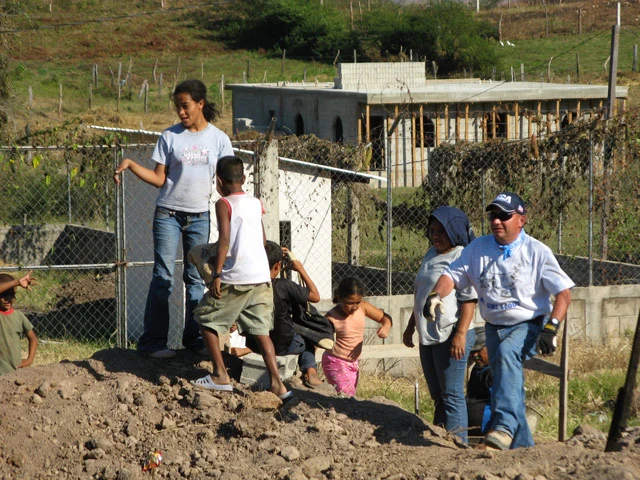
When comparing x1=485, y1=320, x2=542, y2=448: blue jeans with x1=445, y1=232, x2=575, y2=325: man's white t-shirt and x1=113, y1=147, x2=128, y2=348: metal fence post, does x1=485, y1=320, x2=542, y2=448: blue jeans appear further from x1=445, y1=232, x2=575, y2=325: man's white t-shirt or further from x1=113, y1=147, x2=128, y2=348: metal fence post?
x1=113, y1=147, x2=128, y2=348: metal fence post

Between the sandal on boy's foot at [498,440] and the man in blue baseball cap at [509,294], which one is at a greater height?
the man in blue baseball cap at [509,294]

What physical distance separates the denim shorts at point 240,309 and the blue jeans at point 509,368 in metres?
1.50

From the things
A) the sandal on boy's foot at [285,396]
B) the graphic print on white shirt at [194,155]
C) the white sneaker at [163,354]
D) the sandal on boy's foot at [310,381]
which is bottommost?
the sandal on boy's foot at [310,381]

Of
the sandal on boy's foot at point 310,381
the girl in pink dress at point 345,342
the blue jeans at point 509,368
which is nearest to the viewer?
the blue jeans at point 509,368

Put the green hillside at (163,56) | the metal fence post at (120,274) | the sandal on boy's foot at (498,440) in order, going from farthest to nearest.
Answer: the green hillside at (163,56) < the metal fence post at (120,274) < the sandal on boy's foot at (498,440)

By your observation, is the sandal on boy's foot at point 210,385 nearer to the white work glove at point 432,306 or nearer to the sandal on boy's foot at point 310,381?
the sandal on boy's foot at point 310,381

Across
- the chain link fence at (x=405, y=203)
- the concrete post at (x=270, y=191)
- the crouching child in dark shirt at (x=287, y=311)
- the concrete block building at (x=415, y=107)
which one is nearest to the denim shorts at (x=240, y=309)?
the crouching child in dark shirt at (x=287, y=311)

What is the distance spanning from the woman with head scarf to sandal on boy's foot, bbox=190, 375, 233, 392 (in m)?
1.33

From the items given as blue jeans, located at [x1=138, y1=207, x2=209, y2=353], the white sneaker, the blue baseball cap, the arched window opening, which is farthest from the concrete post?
the arched window opening

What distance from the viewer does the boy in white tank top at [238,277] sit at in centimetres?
586

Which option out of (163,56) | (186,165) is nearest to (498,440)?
(186,165)

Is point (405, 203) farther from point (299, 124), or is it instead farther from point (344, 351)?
point (299, 124)

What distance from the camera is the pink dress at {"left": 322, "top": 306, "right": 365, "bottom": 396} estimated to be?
7105 millimetres

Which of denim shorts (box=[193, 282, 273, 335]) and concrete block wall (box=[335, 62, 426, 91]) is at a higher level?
concrete block wall (box=[335, 62, 426, 91])
